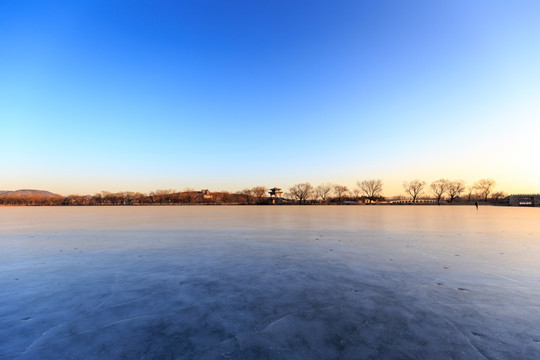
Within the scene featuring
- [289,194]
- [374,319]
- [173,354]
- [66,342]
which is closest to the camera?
[173,354]

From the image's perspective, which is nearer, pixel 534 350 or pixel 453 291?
pixel 534 350

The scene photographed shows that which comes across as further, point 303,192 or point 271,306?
point 303,192

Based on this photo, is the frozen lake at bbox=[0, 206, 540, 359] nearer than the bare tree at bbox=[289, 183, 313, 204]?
Yes

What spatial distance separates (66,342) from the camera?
2.87 m

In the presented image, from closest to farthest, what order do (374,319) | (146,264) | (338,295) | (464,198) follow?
(374,319), (338,295), (146,264), (464,198)

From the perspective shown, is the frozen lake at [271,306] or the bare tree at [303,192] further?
the bare tree at [303,192]

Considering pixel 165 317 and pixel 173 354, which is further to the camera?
pixel 165 317

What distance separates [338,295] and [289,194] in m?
121

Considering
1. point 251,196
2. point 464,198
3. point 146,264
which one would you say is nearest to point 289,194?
point 251,196

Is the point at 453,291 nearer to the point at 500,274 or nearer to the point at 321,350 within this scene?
the point at 500,274

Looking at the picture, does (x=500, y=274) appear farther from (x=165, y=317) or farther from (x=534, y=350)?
(x=165, y=317)

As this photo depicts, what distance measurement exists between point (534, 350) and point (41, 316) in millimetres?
6009

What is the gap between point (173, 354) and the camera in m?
2.62

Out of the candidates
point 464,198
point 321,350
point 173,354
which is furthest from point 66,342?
point 464,198
